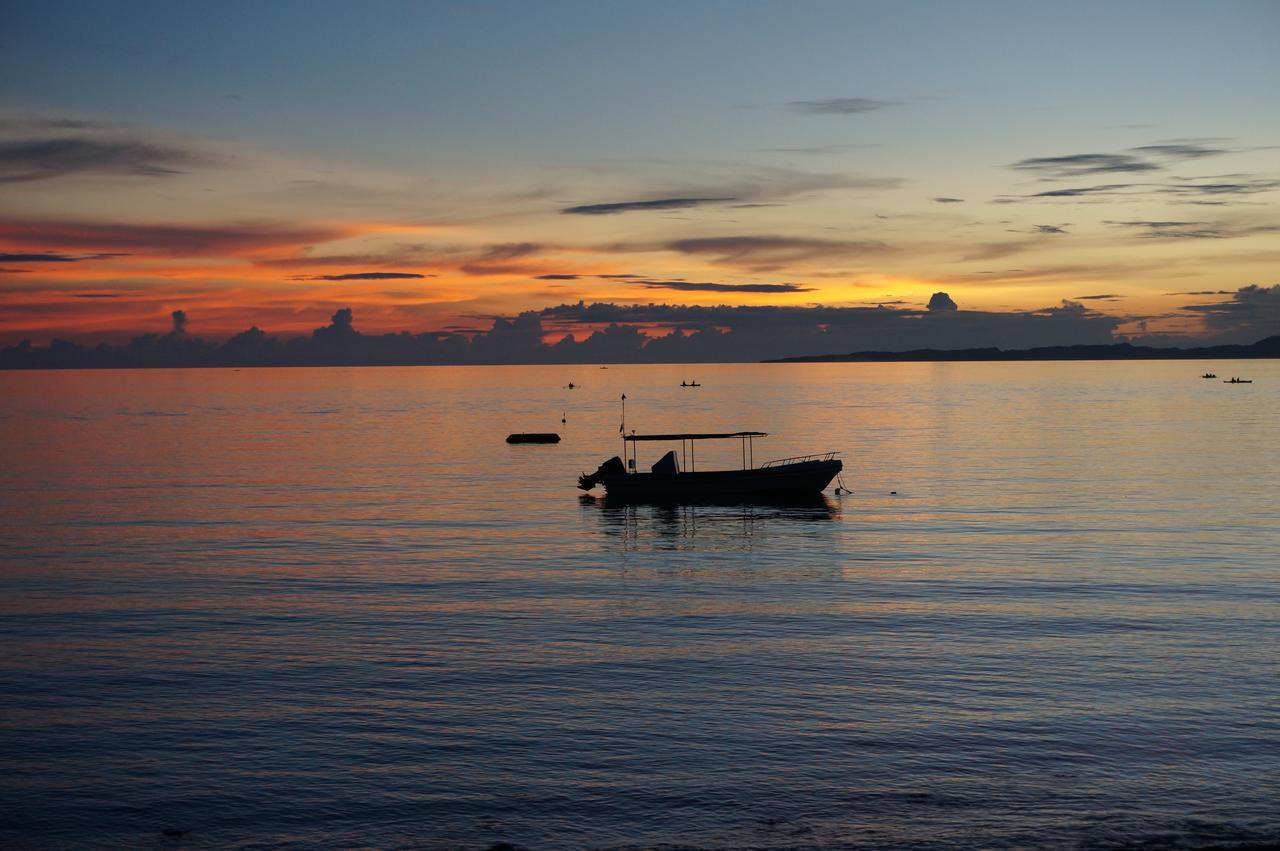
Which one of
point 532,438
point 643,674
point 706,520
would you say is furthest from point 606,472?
point 532,438

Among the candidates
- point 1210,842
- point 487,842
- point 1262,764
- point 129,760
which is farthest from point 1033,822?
point 129,760

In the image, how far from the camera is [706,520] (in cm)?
7319

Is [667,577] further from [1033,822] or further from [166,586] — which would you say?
[1033,822]

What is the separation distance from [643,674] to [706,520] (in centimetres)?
4035

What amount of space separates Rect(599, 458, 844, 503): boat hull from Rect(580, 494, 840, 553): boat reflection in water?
524mm

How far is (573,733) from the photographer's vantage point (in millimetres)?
27688

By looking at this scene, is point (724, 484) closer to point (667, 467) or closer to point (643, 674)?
point (667, 467)

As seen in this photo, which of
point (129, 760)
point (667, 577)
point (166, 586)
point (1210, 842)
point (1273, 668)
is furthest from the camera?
point (667, 577)

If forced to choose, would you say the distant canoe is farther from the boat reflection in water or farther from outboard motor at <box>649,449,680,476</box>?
outboard motor at <box>649,449,680,476</box>

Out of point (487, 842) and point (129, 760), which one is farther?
point (129, 760)

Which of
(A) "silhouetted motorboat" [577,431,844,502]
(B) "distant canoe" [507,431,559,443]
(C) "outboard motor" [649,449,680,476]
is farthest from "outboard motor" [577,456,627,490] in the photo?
(B) "distant canoe" [507,431,559,443]

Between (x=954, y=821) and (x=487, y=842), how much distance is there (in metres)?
9.50

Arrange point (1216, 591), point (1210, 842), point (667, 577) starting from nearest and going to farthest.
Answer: point (1210, 842) < point (1216, 591) < point (667, 577)

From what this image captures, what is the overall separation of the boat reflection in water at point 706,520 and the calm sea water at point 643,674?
51cm
